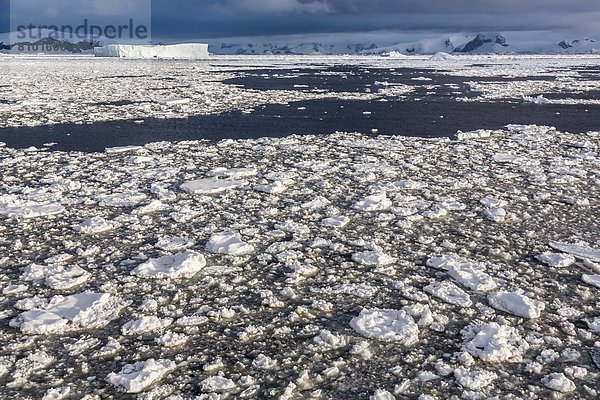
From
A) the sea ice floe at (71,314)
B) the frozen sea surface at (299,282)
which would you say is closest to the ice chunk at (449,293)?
the frozen sea surface at (299,282)

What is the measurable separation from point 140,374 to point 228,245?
2.08m

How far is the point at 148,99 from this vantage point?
60.2 ft

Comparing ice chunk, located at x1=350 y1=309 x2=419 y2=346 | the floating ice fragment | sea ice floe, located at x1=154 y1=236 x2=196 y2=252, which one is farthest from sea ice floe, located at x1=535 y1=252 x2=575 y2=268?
sea ice floe, located at x1=154 y1=236 x2=196 y2=252

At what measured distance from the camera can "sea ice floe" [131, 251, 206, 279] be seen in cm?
432

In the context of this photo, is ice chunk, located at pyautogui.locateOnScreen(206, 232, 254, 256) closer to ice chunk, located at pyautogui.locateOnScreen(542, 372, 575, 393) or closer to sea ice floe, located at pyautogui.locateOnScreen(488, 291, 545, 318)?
sea ice floe, located at pyautogui.locateOnScreen(488, 291, 545, 318)

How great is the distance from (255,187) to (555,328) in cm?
445

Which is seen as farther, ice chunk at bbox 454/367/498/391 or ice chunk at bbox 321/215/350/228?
ice chunk at bbox 321/215/350/228

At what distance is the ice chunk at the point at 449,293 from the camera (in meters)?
3.89

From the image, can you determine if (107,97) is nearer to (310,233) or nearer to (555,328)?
(310,233)

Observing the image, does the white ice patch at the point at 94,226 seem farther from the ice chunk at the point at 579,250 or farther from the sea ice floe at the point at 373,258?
the ice chunk at the point at 579,250

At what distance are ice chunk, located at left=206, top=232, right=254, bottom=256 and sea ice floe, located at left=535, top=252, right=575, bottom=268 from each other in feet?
9.35

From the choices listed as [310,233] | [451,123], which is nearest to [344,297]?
[310,233]

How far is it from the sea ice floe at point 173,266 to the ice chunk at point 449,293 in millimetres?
2066

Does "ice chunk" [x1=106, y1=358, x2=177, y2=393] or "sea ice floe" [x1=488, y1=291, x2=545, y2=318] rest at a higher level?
"sea ice floe" [x1=488, y1=291, x2=545, y2=318]
